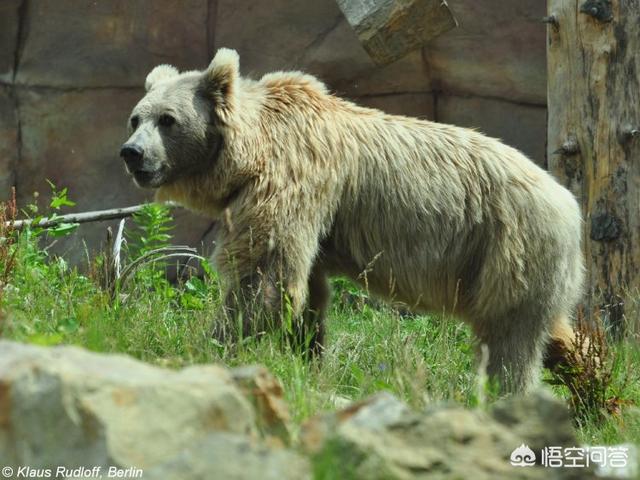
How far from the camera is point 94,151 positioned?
1158 cm

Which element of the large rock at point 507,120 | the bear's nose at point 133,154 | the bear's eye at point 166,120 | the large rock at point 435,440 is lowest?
the large rock at point 507,120

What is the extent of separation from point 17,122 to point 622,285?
7.25 meters

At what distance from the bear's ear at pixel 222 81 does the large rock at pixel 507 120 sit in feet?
18.0

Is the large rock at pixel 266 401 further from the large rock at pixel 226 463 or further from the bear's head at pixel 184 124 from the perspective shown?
the bear's head at pixel 184 124

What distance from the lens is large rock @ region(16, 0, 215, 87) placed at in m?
11.4

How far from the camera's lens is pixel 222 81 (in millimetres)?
6172

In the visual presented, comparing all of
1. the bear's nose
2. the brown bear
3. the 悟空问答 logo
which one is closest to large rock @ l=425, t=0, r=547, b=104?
the brown bear

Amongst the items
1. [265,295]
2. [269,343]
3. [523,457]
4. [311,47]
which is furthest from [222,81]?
[311,47]

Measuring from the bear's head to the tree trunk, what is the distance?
2472 millimetres

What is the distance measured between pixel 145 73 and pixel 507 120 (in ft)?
13.4

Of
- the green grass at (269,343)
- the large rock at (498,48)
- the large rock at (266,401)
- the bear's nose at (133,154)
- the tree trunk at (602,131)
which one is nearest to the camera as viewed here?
the large rock at (266,401)

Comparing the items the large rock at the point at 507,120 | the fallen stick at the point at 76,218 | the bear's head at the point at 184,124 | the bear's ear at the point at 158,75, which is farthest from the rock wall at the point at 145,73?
the bear's head at the point at 184,124

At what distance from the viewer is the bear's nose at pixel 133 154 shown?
233 inches

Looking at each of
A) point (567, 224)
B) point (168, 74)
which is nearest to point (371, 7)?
point (168, 74)
